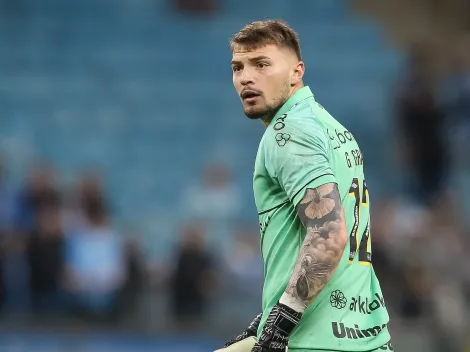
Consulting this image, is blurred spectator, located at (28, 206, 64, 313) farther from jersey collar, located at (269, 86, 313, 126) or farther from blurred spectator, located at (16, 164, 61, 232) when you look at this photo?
jersey collar, located at (269, 86, 313, 126)

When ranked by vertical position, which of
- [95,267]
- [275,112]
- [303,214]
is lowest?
[95,267]

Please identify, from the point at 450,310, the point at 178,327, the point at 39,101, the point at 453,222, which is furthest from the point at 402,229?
the point at 39,101

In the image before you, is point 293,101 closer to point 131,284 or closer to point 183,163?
point 131,284

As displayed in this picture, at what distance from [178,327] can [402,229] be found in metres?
3.04

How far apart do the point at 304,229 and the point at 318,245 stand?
0.20 metres

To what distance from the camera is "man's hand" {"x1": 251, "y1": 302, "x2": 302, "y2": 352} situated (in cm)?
391

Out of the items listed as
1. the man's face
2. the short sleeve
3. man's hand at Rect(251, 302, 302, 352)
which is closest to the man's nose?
the man's face

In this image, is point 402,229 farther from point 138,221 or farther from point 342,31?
point 342,31

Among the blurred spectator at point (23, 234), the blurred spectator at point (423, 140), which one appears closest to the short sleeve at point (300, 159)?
the blurred spectator at point (23, 234)

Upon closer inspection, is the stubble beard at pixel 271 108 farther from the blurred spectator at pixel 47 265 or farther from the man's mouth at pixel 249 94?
the blurred spectator at pixel 47 265

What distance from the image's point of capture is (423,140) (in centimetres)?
1371

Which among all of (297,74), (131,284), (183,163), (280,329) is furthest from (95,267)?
(280,329)

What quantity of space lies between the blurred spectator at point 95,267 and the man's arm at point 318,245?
24.8ft

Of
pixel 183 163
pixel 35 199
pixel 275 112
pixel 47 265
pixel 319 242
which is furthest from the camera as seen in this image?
pixel 183 163
